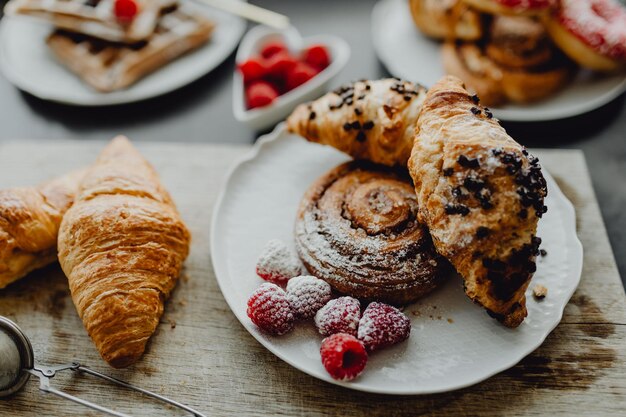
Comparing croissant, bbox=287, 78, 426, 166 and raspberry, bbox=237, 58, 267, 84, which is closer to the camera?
croissant, bbox=287, 78, 426, 166

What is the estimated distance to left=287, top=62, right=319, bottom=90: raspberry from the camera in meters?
2.21

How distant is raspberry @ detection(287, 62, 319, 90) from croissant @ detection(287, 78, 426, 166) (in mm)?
411

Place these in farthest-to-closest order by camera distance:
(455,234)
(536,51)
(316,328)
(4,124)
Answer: (4,124), (536,51), (316,328), (455,234)

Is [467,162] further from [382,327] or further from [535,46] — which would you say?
[535,46]

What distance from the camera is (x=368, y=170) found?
67.9 inches

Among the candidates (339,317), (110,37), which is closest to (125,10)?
(110,37)

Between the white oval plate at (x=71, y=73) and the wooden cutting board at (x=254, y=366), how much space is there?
89 cm

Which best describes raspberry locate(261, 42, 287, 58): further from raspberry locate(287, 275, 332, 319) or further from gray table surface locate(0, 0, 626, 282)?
raspberry locate(287, 275, 332, 319)

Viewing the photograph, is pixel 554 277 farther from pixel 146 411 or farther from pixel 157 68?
pixel 157 68

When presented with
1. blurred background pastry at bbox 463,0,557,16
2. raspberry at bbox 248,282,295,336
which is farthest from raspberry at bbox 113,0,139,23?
raspberry at bbox 248,282,295,336

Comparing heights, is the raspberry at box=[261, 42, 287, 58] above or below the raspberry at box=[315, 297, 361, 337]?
above

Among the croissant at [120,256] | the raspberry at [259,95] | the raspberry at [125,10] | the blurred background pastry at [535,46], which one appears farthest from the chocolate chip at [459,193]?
the raspberry at [125,10]

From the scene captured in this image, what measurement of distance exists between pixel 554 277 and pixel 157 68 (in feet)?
5.99

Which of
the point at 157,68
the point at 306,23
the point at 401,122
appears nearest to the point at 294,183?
the point at 401,122
